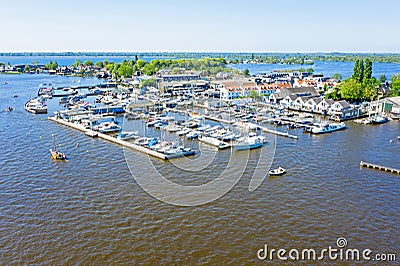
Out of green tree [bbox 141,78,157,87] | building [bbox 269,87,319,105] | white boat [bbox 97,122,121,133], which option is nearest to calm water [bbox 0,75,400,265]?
white boat [bbox 97,122,121,133]

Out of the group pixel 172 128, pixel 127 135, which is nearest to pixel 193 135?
pixel 172 128

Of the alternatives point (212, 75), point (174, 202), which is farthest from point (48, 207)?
point (212, 75)

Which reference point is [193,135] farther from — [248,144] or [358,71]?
[358,71]

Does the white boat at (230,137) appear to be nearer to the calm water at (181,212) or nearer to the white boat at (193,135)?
the white boat at (193,135)

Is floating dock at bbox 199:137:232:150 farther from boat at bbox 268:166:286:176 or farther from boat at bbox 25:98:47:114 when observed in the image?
boat at bbox 25:98:47:114

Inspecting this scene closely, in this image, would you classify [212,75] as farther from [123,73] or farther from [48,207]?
[48,207]

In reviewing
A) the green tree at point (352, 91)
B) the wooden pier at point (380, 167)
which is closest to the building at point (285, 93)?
the green tree at point (352, 91)
